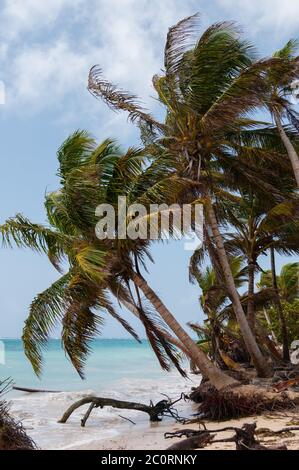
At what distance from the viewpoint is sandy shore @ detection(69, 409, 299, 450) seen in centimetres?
799

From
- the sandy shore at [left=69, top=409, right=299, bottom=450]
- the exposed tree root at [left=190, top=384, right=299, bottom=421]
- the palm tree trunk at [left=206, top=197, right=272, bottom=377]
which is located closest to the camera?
the sandy shore at [left=69, top=409, right=299, bottom=450]

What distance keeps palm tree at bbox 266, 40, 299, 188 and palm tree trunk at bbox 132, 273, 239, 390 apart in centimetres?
506

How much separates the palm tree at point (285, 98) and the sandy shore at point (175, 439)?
253 inches

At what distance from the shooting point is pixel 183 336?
12.7 meters

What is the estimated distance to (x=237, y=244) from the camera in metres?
16.8

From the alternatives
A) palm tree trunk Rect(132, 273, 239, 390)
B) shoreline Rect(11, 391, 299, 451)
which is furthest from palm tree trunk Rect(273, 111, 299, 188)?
shoreline Rect(11, 391, 299, 451)

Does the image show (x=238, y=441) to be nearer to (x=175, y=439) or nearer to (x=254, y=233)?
(x=175, y=439)

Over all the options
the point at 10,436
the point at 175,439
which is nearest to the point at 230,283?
the point at 175,439

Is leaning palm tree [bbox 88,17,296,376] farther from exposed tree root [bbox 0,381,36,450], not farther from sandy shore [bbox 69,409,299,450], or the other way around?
exposed tree root [bbox 0,381,36,450]

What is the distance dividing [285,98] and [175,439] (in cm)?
1025

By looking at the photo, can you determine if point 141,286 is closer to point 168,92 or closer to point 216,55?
point 168,92

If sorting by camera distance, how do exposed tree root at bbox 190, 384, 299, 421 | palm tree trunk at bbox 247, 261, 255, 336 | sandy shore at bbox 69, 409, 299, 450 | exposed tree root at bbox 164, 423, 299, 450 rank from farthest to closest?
1. palm tree trunk at bbox 247, 261, 255, 336
2. exposed tree root at bbox 190, 384, 299, 421
3. sandy shore at bbox 69, 409, 299, 450
4. exposed tree root at bbox 164, 423, 299, 450

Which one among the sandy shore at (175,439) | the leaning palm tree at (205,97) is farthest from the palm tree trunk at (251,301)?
the sandy shore at (175,439)

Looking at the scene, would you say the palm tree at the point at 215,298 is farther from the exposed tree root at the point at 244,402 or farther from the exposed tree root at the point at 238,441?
the exposed tree root at the point at 238,441
